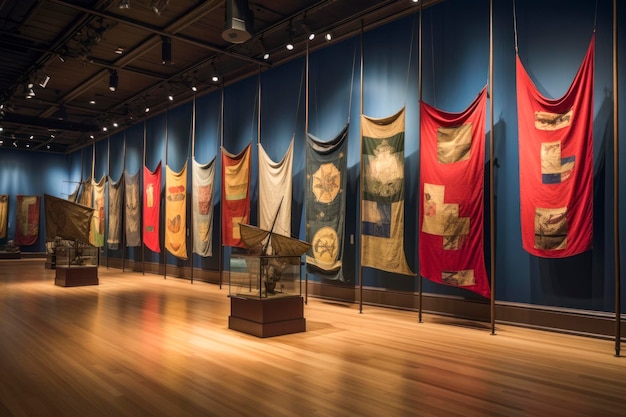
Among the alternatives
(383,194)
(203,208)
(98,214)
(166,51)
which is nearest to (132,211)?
(98,214)

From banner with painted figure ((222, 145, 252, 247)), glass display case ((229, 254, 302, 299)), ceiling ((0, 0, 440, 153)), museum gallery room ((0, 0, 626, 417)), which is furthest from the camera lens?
banner with painted figure ((222, 145, 252, 247))

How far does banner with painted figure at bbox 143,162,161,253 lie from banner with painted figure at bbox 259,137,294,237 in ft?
16.4

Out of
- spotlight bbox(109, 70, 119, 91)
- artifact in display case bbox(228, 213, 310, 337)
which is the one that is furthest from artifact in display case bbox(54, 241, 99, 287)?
artifact in display case bbox(228, 213, 310, 337)

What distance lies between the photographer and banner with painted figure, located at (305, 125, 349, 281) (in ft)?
27.0

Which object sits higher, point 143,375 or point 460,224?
point 460,224

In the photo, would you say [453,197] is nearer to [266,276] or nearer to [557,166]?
[557,166]

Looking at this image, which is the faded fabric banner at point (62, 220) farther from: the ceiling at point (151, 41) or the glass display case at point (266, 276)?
the glass display case at point (266, 276)

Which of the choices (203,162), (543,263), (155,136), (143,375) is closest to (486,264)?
(543,263)

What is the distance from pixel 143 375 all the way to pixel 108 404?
2.54 ft

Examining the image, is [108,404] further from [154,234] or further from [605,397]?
[154,234]

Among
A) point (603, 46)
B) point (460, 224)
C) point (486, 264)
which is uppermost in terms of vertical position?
point (603, 46)

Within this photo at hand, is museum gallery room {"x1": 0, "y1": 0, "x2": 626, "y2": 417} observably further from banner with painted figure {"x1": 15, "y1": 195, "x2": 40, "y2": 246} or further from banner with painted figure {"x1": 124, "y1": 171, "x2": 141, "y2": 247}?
banner with painted figure {"x1": 15, "y1": 195, "x2": 40, "y2": 246}

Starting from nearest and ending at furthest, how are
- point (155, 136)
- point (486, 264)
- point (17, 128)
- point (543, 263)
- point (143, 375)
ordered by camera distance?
point (143, 375) < point (543, 263) < point (486, 264) < point (155, 136) < point (17, 128)

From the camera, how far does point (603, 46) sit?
611 centimetres
